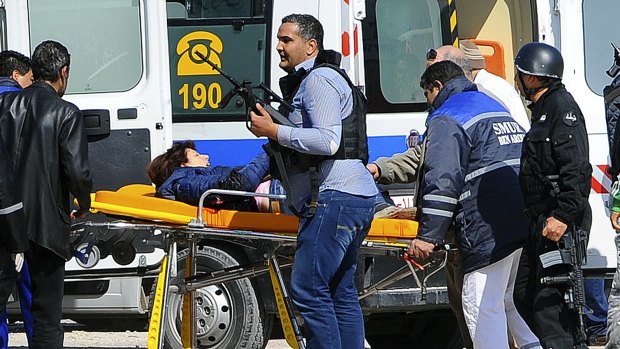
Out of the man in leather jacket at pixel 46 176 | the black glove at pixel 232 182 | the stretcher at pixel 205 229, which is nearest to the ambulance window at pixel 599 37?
the stretcher at pixel 205 229

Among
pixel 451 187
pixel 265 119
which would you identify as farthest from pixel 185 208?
pixel 451 187

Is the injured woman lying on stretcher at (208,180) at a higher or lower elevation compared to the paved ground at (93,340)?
higher

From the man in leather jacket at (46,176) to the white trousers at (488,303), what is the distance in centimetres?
200

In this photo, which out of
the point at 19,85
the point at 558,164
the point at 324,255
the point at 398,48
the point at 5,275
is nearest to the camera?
the point at 5,275

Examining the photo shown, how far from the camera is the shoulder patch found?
683 centimetres

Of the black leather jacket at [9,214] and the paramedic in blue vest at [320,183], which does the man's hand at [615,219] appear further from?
the black leather jacket at [9,214]

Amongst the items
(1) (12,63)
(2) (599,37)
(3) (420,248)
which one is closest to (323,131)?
(3) (420,248)

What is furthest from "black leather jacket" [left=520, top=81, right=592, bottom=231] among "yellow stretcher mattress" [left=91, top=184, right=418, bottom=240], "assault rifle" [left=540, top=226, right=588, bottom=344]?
"yellow stretcher mattress" [left=91, top=184, right=418, bottom=240]

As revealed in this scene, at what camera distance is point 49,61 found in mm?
7219

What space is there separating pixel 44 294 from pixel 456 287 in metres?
2.18

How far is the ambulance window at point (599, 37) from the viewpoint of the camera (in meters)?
8.74

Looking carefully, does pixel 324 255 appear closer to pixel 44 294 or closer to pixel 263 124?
A: pixel 263 124

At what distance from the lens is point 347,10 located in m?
8.47

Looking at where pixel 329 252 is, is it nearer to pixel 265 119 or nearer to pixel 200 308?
pixel 265 119
